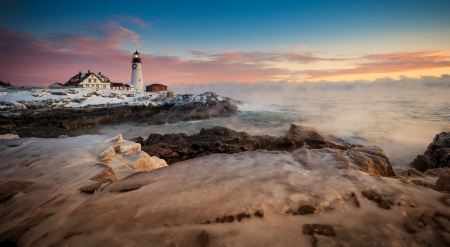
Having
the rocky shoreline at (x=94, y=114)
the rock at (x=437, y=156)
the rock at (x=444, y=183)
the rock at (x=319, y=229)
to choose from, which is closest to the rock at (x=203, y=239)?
the rock at (x=319, y=229)

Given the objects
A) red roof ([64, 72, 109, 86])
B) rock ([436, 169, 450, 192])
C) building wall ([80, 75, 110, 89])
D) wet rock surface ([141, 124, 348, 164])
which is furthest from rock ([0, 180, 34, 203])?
red roof ([64, 72, 109, 86])

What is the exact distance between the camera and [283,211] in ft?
8.86

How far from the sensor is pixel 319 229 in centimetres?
234

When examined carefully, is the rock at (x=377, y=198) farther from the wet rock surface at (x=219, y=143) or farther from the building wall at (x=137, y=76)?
the building wall at (x=137, y=76)

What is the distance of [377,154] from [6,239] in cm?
713

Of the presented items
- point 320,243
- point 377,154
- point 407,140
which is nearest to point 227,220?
point 320,243

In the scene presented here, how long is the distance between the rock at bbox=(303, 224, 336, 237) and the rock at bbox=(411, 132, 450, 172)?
32.2 feet

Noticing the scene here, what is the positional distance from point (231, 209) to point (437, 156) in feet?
38.5

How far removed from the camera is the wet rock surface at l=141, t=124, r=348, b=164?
11.7m

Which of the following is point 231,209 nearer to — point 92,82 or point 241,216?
point 241,216

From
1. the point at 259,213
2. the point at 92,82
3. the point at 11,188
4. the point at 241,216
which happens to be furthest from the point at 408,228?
the point at 92,82

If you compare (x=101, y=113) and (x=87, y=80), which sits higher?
(x=87, y=80)

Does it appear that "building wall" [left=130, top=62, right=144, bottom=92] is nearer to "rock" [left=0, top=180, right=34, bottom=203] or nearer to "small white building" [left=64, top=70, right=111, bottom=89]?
"small white building" [left=64, top=70, right=111, bottom=89]

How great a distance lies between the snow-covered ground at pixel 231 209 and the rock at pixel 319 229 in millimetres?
12
